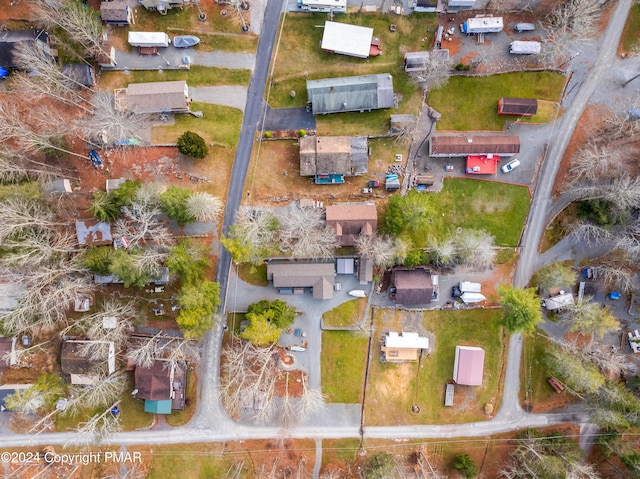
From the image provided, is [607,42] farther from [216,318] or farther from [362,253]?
[216,318]

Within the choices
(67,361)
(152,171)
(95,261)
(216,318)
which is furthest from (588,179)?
(67,361)

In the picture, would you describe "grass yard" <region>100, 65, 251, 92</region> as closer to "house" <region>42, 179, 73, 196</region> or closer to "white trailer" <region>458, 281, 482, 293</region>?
"house" <region>42, 179, 73, 196</region>

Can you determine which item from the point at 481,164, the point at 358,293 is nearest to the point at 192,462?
the point at 358,293

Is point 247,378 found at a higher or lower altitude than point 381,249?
lower

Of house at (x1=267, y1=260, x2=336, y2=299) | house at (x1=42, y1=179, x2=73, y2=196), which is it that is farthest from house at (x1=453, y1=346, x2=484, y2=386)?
house at (x1=42, y1=179, x2=73, y2=196)

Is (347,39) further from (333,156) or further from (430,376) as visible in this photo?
(430,376)

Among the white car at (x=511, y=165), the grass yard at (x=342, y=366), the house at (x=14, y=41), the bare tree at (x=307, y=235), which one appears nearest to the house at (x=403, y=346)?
the grass yard at (x=342, y=366)
